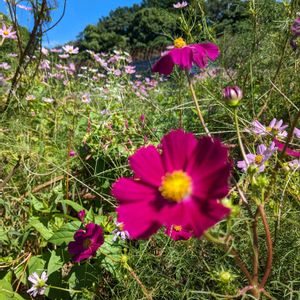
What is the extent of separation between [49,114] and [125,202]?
78.4 inches

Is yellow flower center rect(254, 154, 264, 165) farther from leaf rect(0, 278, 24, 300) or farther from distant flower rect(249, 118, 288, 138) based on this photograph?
leaf rect(0, 278, 24, 300)

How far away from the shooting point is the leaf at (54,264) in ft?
3.70

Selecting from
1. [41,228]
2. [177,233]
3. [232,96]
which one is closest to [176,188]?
[232,96]

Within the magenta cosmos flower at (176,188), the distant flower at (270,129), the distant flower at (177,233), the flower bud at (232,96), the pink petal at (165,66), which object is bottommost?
the magenta cosmos flower at (176,188)

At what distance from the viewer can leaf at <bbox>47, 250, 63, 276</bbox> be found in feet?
3.70

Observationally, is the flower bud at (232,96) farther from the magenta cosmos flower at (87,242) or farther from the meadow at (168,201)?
the magenta cosmos flower at (87,242)

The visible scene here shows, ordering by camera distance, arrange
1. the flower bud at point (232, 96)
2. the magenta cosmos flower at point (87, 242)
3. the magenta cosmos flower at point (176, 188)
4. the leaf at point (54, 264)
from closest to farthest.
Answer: the magenta cosmos flower at point (176, 188) < the flower bud at point (232, 96) < the magenta cosmos flower at point (87, 242) < the leaf at point (54, 264)

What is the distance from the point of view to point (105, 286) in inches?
44.9

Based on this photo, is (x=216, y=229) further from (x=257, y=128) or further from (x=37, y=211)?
(x=37, y=211)

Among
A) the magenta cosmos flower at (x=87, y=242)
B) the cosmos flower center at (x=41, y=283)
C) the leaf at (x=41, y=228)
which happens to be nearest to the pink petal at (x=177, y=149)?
Result: the magenta cosmos flower at (x=87, y=242)

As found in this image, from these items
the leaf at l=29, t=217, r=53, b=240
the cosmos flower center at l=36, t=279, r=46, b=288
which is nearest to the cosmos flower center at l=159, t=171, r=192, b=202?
the cosmos flower center at l=36, t=279, r=46, b=288

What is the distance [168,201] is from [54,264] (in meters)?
0.71

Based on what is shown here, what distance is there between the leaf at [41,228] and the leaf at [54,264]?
0.09m

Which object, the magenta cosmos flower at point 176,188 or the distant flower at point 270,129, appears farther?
the distant flower at point 270,129
